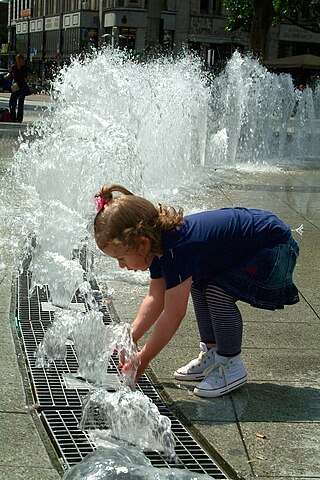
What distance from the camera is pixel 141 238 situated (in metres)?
3.51

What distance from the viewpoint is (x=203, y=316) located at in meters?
4.07

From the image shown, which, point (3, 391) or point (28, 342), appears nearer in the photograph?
point (3, 391)

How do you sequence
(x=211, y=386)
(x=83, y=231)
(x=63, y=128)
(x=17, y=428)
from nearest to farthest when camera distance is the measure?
(x=17, y=428) < (x=211, y=386) < (x=83, y=231) < (x=63, y=128)

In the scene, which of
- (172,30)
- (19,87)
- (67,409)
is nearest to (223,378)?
(67,409)

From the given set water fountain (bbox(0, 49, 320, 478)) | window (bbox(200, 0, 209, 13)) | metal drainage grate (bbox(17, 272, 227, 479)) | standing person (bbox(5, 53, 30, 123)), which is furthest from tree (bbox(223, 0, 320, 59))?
metal drainage grate (bbox(17, 272, 227, 479))

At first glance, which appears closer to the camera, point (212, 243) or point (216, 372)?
point (212, 243)

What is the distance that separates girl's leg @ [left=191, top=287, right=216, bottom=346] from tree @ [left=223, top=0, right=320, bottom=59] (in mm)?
22305

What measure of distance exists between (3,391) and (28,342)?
26.7 inches

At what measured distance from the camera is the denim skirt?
3.81 meters

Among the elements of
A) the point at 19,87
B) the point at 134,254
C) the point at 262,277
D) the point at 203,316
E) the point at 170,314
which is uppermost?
the point at 19,87

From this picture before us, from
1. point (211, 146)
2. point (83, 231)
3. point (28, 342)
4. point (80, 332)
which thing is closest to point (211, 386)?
point (80, 332)

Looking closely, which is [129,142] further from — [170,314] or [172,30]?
[172,30]

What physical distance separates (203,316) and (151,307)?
13.8 inches

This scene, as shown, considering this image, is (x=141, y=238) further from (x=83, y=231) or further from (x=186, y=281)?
(x=83, y=231)
